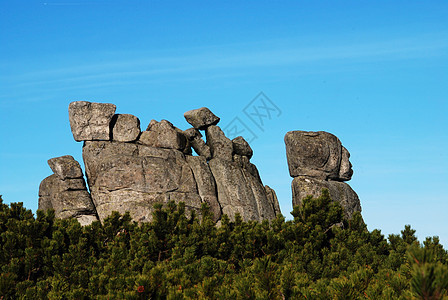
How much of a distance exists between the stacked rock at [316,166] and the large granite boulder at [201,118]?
376cm

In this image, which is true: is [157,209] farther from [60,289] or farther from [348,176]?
[348,176]

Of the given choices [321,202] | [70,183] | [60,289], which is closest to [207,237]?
[321,202]

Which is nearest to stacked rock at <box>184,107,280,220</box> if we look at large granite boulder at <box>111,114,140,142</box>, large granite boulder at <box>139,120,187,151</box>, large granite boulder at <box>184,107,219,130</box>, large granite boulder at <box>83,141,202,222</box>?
large granite boulder at <box>184,107,219,130</box>

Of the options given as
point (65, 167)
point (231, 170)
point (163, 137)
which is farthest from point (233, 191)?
point (65, 167)

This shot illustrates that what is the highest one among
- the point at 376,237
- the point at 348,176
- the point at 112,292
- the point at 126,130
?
the point at 126,130

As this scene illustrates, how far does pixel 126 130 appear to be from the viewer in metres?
26.3

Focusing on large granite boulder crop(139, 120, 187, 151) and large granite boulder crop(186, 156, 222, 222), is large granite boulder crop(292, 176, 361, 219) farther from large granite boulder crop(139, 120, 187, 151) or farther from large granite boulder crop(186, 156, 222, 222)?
large granite boulder crop(139, 120, 187, 151)

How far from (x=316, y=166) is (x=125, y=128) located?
29.9ft

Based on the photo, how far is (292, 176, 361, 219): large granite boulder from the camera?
26.8m

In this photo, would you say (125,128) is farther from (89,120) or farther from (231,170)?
(231,170)

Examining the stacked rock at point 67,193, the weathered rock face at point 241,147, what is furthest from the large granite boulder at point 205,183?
the stacked rock at point 67,193

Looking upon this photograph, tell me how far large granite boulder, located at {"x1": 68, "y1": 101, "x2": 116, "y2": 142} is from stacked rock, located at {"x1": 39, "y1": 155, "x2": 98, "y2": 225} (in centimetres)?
125

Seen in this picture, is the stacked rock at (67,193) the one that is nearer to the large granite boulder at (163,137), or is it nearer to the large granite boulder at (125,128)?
the large granite boulder at (125,128)

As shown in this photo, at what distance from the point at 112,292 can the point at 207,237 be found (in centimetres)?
639
